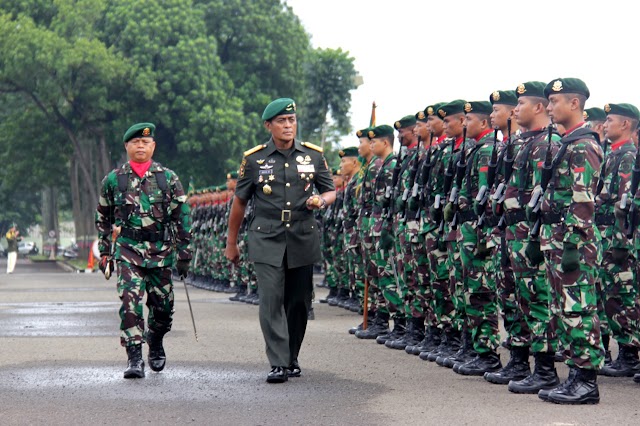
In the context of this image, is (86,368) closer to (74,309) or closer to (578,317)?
(578,317)

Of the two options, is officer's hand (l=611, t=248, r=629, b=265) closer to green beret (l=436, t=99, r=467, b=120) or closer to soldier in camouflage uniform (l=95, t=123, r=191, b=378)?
green beret (l=436, t=99, r=467, b=120)

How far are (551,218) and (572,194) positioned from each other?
0.80ft

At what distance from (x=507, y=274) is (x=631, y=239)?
1.47 m

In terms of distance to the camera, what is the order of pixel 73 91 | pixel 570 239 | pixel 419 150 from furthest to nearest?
pixel 73 91 → pixel 419 150 → pixel 570 239

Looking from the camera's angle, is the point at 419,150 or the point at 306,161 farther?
the point at 419,150

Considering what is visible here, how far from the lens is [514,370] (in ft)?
31.4

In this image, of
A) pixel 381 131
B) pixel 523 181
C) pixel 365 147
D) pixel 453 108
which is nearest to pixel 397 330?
pixel 381 131

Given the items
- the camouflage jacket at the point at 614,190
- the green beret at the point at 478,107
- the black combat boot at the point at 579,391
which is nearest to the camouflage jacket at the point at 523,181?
the black combat boot at the point at 579,391

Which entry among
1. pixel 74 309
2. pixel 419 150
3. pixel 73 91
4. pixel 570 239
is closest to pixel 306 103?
pixel 73 91

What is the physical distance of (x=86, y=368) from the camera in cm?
1066

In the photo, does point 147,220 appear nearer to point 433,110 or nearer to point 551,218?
point 433,110

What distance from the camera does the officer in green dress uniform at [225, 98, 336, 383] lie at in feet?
32.4

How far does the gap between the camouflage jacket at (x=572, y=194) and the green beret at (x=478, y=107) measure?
1993 millimetres

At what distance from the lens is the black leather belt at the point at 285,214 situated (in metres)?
9.98
